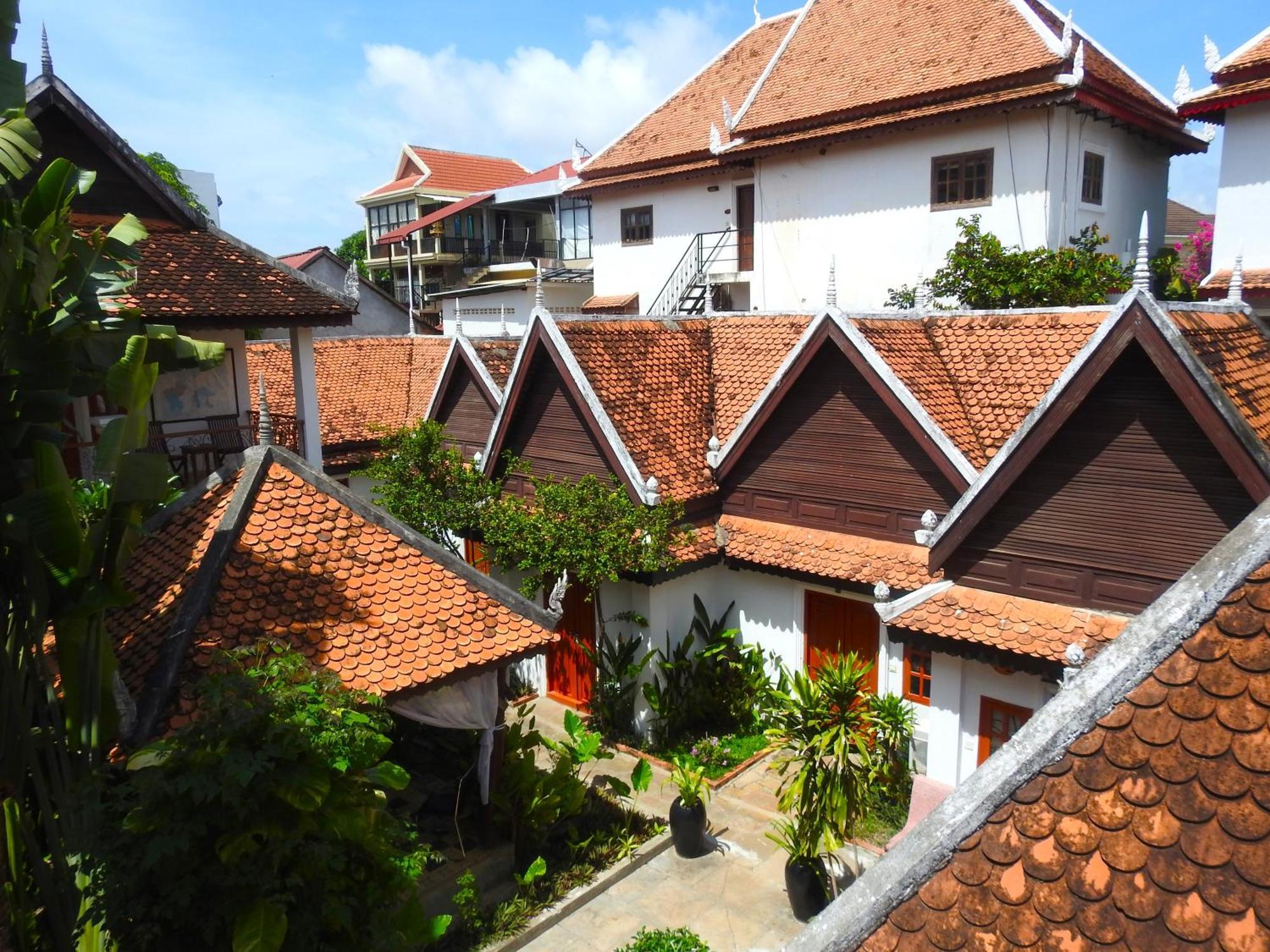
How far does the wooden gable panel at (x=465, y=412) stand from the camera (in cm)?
1678

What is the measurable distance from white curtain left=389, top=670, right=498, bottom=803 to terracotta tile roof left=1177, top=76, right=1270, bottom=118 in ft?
54.1

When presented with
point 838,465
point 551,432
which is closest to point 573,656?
point 551,432

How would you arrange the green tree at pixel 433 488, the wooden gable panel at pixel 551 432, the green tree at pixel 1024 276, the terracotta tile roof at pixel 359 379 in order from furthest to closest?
1. the terracotta tile roof at pixel 359 379
2. the green tree at pixel 1024 276
3. the green tree at pixel 433 488
4. the wooden gable panel at pixel 551 432

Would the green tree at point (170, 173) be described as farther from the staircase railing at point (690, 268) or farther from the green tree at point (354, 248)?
the green tree at point (354, 248)

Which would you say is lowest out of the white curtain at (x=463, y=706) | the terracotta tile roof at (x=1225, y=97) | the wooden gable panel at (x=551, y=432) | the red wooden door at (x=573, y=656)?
the red wooden door at (x=573, y=656)

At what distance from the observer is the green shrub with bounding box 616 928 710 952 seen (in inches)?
319

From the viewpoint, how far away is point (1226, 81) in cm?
1609

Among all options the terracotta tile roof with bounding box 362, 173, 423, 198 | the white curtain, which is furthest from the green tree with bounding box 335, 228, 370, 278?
the white curtain

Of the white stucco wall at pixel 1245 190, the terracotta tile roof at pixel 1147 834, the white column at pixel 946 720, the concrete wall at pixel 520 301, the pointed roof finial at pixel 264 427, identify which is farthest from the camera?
the concrete wall at pixel 520 301

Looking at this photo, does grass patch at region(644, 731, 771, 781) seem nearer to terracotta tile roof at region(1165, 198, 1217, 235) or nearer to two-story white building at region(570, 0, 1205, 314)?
two-story white building at region(570, 0, 1205, 314)

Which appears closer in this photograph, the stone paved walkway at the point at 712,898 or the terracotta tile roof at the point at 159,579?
the terracotta tile roof at the point at 159,579

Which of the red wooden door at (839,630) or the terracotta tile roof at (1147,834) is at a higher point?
the terracotta tile roof at (1147,834)

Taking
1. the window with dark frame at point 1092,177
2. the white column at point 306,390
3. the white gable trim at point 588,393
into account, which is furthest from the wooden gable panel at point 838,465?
the window with dark frame at point 1092,177

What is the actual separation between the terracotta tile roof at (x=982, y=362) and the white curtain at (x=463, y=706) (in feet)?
21.2
